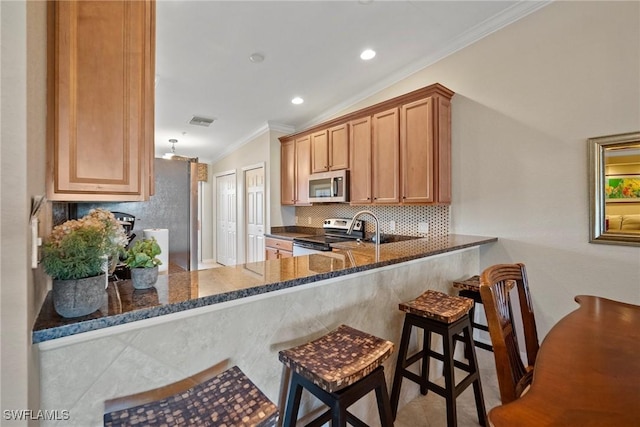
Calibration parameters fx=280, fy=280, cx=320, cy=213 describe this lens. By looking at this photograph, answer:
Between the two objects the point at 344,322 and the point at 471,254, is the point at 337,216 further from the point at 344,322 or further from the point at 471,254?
the point at 344,322

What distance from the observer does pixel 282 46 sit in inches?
105

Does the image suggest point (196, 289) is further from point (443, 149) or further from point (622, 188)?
point (622, 188)

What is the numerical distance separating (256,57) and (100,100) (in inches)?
83.5

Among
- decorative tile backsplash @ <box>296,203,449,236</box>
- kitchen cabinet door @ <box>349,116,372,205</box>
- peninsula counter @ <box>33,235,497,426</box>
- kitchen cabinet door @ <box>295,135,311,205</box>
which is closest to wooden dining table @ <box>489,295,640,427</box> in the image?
peninsula counter @ <box>33,235,497,426</box>

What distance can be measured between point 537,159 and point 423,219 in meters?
1.18

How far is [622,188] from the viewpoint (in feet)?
6.39

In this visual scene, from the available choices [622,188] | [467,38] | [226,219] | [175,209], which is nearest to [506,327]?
[622,188]

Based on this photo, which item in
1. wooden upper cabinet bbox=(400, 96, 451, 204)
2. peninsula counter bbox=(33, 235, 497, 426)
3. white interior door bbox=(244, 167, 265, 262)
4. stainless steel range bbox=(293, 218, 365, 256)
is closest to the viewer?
peninsula counter bbox=(33, 235, 497, 426)

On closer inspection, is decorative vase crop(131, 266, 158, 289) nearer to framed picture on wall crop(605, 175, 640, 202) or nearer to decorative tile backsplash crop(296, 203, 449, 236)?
decorative tile backsplash crop(296, 203, 449, 236)

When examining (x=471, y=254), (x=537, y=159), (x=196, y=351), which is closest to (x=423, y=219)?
(x=471, y=254)

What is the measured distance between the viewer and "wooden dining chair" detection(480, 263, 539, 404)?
3.54 ft

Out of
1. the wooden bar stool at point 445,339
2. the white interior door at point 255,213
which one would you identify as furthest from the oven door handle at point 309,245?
the wooden bar stool at point 445,339

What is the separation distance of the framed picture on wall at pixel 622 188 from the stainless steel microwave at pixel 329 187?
234 centimetres

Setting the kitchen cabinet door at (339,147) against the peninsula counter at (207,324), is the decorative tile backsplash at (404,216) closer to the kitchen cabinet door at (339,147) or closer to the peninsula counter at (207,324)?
the kitchen cabinet door at (339,147)
